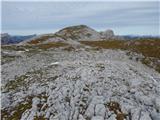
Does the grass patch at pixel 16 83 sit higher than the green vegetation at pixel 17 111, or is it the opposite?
the grass patch at pixel 16 83

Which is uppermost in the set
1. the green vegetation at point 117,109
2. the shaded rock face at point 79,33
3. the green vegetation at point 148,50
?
the green vegetation at point 148,50

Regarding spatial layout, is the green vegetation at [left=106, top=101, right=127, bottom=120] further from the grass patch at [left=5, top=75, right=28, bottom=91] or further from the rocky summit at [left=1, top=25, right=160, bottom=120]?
the grass patch at [left=5, top=75, right=28, bottom=91]

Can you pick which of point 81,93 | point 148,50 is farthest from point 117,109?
point 148,50

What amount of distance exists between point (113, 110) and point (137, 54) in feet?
98.9

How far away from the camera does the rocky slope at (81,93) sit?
97.2ft

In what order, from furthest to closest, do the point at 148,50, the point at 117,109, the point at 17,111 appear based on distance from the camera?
1. the point at 148,50
2. the point at 17,111
3. the point at 117,109

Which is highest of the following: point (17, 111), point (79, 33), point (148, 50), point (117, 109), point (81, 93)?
point (148, 50)

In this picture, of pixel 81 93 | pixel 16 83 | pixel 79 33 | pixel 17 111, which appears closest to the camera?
pixel 17 111

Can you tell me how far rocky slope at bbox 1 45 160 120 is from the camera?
97.2 ft

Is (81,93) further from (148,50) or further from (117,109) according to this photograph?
(148,50)

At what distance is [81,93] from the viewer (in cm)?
3200

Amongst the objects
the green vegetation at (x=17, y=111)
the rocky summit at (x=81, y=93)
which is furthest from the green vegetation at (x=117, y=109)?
the green vegetation at (x=17, y=111)

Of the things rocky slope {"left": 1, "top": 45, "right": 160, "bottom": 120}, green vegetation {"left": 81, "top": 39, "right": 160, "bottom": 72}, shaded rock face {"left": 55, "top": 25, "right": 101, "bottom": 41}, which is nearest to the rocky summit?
rocky slope {"left": 1, "top": 45, "right": 160, "bottom": 120}

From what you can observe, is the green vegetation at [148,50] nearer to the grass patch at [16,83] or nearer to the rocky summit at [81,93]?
the rocky summit at [81,93]
